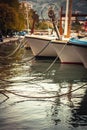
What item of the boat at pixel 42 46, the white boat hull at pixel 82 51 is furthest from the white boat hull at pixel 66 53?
the white boat hull at pixel 82 51

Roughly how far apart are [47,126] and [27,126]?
0.64m

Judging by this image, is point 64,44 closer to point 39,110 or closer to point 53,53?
point 53,53

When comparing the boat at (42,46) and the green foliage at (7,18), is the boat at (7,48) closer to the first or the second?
the boat at (42,46)

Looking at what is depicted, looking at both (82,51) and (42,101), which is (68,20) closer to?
(82,51)

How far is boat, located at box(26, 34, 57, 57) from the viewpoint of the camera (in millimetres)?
42312

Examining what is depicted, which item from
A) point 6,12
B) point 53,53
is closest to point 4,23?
point 6,12

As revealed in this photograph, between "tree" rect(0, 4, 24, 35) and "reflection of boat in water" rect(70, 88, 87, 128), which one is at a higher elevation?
"reflection of boat in water" rect(70, 88, 87, 128)

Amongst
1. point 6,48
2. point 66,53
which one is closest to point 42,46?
point 66,53

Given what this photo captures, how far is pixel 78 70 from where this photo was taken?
33.2 m

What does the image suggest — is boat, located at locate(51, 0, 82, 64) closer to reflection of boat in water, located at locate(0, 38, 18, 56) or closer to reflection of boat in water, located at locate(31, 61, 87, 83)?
reflection of boat in water, located at locate(31, 61, 87, 83)

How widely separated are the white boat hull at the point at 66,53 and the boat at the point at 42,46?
3.77 m

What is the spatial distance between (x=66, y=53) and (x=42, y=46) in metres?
6.53

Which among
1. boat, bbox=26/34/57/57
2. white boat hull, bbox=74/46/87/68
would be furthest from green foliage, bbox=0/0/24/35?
white boat hull, bbox=74/46/87/68

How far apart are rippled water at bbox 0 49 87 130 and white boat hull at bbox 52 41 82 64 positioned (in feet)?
21.4
